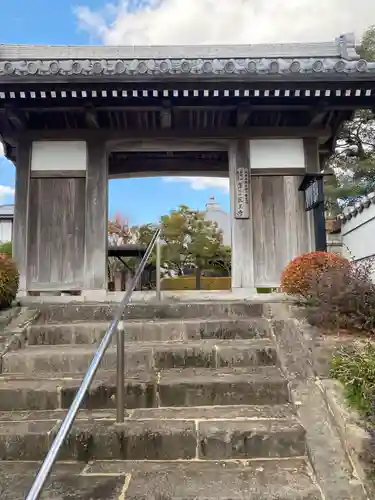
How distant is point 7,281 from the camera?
496 centimetres

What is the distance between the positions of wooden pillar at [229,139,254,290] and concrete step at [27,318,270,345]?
2.21 m

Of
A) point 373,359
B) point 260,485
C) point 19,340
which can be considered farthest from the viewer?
point 19,340

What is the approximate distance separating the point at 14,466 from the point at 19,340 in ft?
5.66

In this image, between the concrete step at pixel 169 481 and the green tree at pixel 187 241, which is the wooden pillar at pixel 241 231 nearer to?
the concrete step at pixel 169 481

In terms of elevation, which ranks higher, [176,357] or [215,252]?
[215,252]

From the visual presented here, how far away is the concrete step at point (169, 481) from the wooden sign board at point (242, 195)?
14.7 ft

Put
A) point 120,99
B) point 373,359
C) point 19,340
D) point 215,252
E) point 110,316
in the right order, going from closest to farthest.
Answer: point 373,359 < point 19,340 < point 110,316 < point 120,99 < point 215,252

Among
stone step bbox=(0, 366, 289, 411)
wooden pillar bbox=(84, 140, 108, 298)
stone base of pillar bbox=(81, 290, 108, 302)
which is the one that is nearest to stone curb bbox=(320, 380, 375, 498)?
stone step bbox=(0, 366, 289, 411)

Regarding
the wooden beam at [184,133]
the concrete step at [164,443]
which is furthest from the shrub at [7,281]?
the wooden beam at [184,133]

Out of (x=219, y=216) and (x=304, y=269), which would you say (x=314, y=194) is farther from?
(x=219, y=216)

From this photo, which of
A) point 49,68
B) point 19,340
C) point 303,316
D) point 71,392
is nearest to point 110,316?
point 19,340

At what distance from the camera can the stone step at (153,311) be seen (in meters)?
4.90

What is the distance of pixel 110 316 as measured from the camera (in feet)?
16.1

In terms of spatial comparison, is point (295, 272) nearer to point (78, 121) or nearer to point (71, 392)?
point (71, 392)
